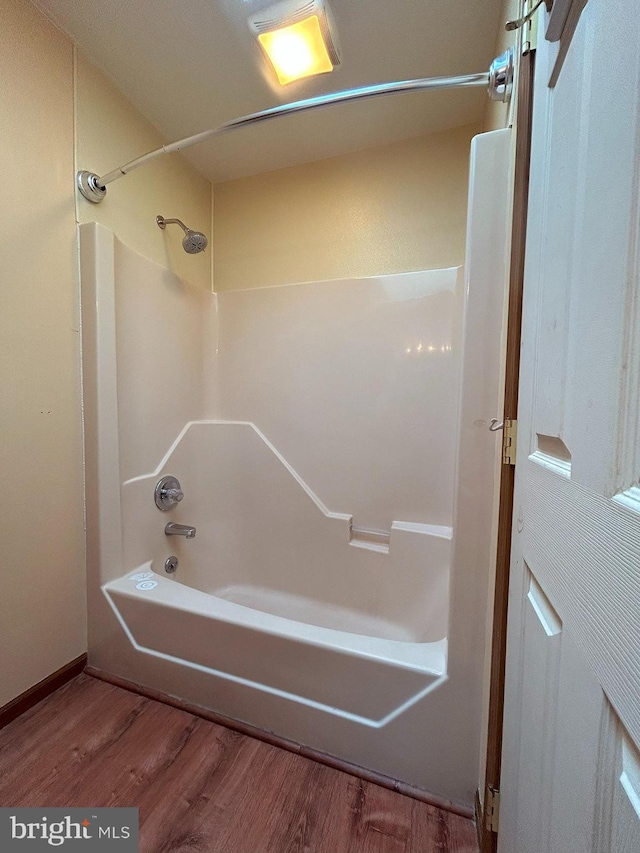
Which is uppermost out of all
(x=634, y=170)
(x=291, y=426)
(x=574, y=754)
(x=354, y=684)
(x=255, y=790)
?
(x=634, y=170)

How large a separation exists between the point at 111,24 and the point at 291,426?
5.52 feet

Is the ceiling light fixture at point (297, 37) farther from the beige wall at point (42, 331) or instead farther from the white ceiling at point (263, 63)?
the beige wall at point (42, 331)

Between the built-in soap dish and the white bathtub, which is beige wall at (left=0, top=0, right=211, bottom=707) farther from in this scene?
the built-in soap dish

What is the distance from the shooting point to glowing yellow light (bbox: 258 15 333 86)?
110 cm

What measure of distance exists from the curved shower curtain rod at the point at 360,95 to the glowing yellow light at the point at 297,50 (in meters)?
0.22

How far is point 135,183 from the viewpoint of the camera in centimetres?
152

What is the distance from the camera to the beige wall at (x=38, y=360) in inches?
43.4

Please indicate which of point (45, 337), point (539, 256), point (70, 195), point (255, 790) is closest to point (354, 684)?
point (255, 790)

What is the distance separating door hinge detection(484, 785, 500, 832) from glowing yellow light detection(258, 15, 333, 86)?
7.23 feet

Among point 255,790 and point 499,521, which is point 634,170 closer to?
point 499,521

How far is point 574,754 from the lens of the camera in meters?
0.36

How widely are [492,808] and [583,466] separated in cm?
92

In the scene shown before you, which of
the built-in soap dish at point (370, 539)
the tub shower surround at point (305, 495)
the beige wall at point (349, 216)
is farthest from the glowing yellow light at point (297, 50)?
the built-in soap dish at point (370, 539)

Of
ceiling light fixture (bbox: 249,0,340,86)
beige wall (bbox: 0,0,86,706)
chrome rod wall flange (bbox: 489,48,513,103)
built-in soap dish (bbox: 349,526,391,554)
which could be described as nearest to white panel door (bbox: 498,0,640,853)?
chrome rod wall flange (bbox: 489,48,513,103)
